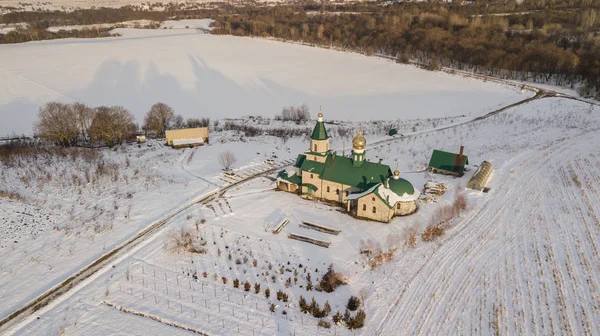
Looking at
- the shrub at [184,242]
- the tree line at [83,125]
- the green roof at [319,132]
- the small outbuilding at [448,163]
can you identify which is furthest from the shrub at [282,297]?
the tree line at [83,125]

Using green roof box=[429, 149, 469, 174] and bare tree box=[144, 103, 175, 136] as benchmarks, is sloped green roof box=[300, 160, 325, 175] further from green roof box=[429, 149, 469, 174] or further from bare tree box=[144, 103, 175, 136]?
bare tree box=[144, 103, 175, 136]

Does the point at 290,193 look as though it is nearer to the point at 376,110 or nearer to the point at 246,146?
the point at 246,146

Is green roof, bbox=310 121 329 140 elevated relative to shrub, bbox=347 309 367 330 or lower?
elevated

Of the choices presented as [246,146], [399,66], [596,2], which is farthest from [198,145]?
[596,2]

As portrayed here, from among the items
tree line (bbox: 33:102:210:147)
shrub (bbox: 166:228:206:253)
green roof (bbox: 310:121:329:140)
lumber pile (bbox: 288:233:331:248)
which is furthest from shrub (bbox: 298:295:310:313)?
tree line (bbox: 33:102:210:147)

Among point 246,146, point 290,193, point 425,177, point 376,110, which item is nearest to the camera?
point 290,193

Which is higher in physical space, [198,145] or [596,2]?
[596,2]
